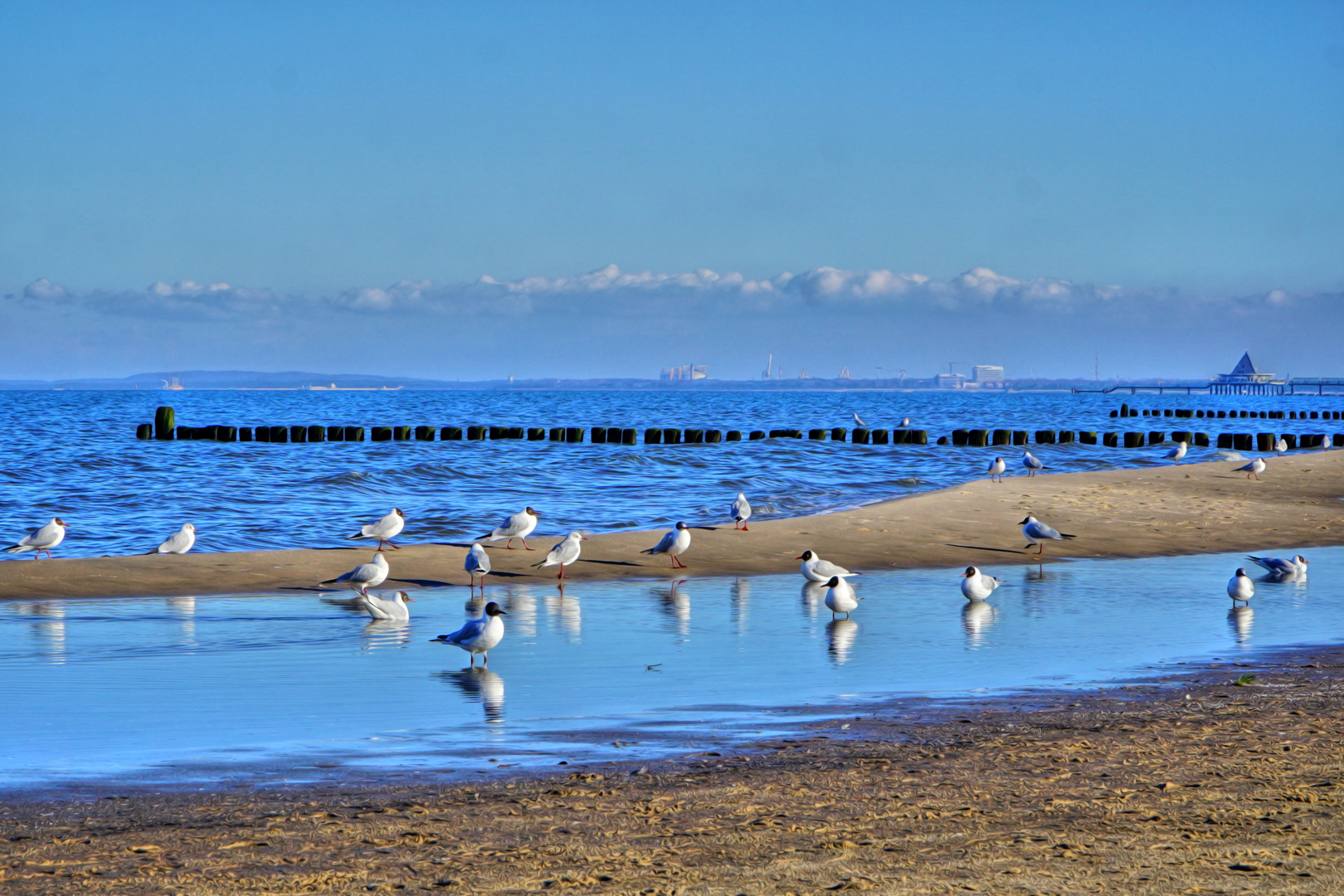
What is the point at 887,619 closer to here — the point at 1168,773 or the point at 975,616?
the point at 975,616

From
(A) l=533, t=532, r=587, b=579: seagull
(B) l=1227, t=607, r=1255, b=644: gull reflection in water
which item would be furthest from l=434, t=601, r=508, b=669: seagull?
(B) l=1227, t=607, r=1255, b=644: gull reflection in water

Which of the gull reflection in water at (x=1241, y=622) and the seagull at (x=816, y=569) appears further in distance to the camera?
the seagull at (x=816, y=569)

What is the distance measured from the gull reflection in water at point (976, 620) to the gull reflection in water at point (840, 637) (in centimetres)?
98

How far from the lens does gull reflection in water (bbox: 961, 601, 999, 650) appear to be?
Result: 1147 centimetres

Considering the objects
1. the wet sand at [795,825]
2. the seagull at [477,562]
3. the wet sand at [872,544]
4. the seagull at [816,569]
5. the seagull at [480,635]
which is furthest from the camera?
the wet sand at [872,544]

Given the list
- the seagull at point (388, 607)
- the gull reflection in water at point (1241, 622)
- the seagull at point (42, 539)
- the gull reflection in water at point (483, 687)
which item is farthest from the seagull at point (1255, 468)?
Answer: the gull reflection in water at point (483, 687)

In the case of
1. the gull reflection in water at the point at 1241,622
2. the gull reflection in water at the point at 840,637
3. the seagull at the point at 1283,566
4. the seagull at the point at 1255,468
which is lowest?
the gull reflection in water at the point at 840,637

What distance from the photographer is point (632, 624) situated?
40.1 ft

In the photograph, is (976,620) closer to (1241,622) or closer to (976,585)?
(976,585)

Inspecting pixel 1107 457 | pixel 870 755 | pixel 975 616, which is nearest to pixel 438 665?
pixel 870 755

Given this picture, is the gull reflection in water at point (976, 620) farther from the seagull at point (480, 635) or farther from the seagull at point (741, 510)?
the seagull at point (741, 510)

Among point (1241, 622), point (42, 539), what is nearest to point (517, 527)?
point (42, 539)

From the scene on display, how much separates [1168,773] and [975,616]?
5925 millimetres

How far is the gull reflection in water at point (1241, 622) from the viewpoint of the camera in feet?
37.6
